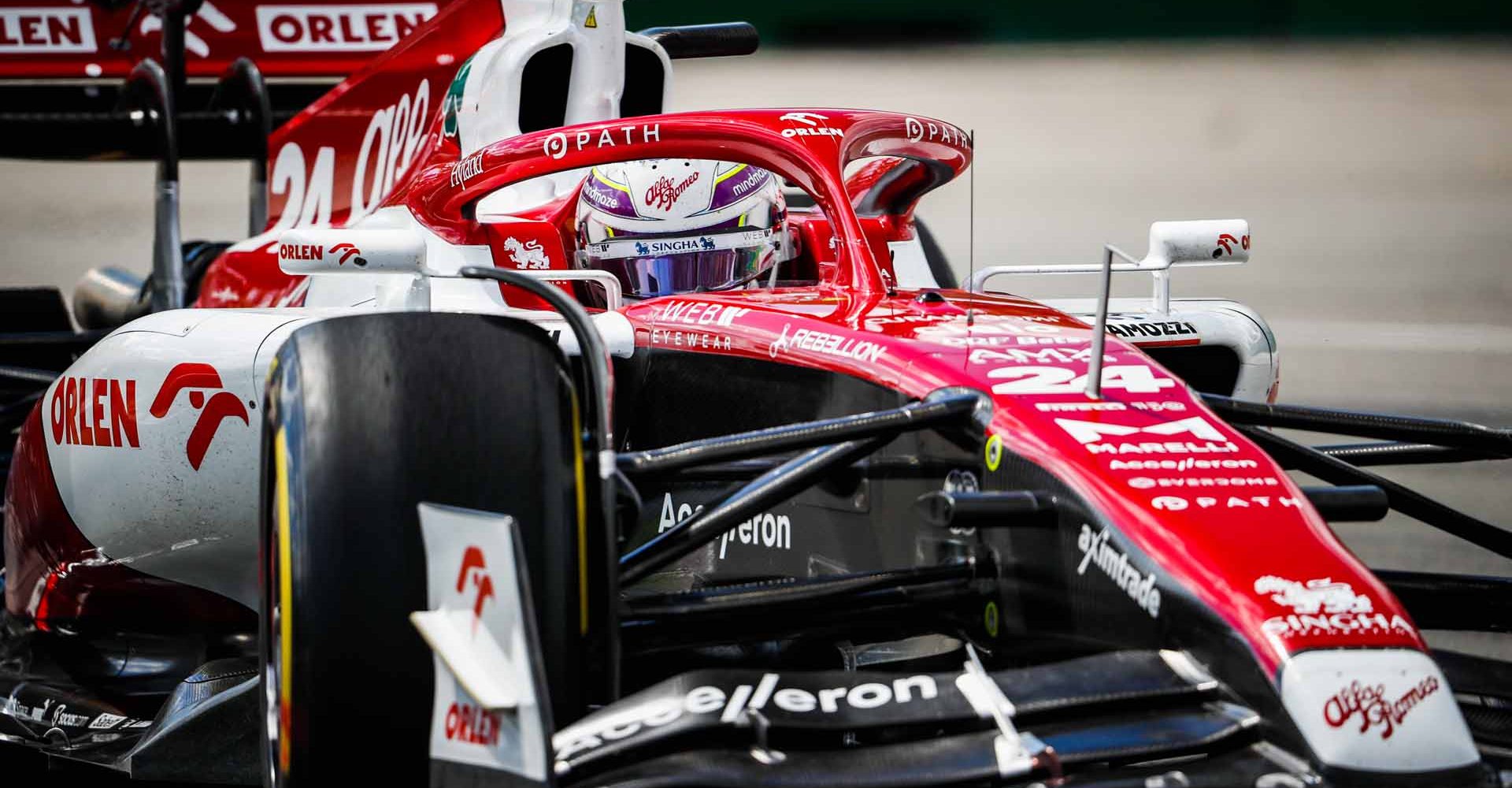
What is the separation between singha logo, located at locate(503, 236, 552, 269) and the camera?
146 inches

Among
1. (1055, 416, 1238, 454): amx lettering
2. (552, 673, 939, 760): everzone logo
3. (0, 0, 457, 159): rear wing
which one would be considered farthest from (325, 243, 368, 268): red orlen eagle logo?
(0, 0, 457, 159): rear wing

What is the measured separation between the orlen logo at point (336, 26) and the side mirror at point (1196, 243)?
5479mm

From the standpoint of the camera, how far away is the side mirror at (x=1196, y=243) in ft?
10.4

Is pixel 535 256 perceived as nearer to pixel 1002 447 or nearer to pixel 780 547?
pixel 780 547

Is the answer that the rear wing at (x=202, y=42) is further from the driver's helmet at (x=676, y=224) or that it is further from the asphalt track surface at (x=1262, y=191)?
the driver's helmet at (x=676, y=224)

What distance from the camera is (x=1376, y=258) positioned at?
902cm

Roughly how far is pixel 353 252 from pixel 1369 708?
5.78 ft

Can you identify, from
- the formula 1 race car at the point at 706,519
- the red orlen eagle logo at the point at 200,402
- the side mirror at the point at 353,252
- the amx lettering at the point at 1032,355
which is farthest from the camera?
the red orlen eagle logo at the point at 200,402

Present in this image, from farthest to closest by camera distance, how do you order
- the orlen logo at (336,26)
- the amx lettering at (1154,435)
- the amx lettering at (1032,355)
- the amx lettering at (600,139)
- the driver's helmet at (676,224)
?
1. the orlen logo at (336,26)
2. the driver's helmet at (676,224)
3. the amx lettering at (600,139)
4. the amx lettering at (1032,355)
5. the amx lettering at (1154,435)

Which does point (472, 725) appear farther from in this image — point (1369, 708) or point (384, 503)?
point (1369, 708)

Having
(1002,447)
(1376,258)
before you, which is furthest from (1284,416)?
(1376,258)

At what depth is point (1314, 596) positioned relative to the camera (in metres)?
1.99

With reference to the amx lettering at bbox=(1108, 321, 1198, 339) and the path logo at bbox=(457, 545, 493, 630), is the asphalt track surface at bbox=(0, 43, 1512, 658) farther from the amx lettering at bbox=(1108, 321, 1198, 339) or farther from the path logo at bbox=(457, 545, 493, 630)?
the path logo at bbox=(457, 545, 493, 630)

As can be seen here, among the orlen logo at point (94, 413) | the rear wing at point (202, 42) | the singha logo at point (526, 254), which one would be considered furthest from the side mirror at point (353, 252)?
the rear wing at point (202, 42)
